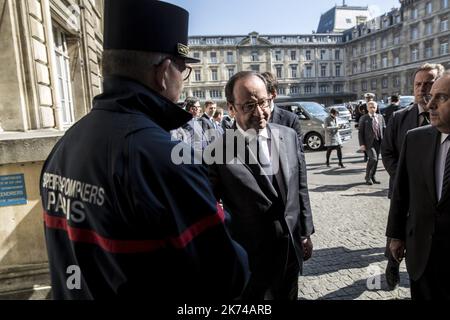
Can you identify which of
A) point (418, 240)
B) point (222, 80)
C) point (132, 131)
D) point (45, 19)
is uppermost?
point (222, 80)

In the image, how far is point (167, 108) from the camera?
1256mm

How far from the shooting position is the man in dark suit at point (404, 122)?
10.7ft

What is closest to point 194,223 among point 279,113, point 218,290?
point 218,290

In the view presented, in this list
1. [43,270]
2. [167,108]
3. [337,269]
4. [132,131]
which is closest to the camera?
[132,131]

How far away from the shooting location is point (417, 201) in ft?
7.43

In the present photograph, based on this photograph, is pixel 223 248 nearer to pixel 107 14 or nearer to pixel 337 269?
pixel 107 14

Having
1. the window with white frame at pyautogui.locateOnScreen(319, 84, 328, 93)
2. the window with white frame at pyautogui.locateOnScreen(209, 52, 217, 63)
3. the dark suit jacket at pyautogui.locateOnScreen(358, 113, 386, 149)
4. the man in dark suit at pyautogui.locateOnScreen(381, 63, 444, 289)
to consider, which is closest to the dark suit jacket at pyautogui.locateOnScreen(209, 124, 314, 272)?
the man in dark suit at pyautogui.locateOnScreen(381, 63, 444, 289)

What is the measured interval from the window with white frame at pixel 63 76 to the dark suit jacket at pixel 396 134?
5.96 metres

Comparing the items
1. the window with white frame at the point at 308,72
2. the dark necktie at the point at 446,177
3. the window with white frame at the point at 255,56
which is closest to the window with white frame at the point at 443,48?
the window with white frame at the point at 308,72

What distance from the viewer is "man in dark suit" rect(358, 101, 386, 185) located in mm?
7809

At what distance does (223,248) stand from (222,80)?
69.9m

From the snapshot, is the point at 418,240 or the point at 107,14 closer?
the point at 107,14

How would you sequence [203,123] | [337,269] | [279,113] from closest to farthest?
[337,269] < [279,113] < [203,123]

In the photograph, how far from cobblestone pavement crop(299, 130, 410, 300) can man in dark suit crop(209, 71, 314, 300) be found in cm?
125
